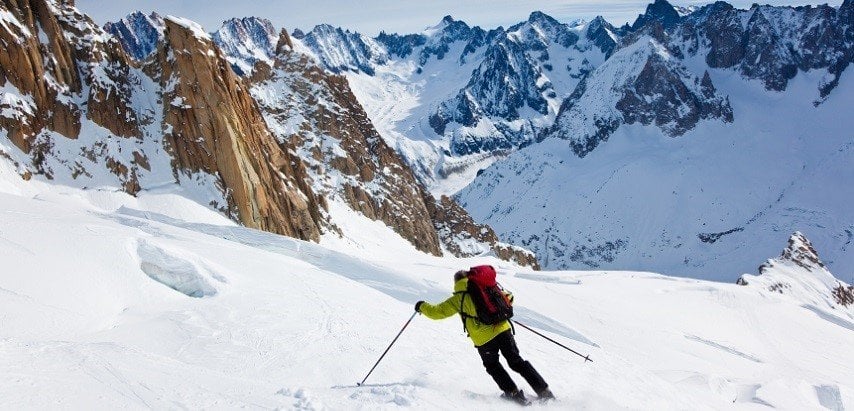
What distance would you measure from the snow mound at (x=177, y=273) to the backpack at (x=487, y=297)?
8.29 m

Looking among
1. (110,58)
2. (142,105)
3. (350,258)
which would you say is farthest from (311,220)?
(350,258)

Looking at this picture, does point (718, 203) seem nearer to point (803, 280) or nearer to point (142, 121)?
point (803, 280)

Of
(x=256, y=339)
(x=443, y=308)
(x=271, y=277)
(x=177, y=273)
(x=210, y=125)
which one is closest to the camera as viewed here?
(x=443, y=308)

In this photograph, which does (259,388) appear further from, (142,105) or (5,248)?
(142,105)

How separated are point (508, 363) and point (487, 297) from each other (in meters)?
1.11

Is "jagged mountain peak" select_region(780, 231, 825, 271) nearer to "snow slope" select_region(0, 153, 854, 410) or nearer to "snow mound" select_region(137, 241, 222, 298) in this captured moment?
"snow slope" select_region(0, 153, 854, 410)

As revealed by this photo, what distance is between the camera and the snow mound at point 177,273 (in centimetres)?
1375

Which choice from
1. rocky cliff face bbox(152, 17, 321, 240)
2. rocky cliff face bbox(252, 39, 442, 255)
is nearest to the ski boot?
rocky cliff face bbox(152, 17, 321, 240)

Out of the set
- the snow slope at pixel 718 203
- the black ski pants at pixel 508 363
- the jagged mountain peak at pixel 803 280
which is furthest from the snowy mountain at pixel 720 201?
the black ski pants at pixel 508 363

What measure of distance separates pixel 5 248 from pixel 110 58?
44549mm

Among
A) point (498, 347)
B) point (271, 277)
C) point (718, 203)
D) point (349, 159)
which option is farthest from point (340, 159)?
point (718, 203)

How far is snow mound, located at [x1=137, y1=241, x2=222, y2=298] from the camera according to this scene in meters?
13.8

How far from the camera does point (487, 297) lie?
7805 millimetres

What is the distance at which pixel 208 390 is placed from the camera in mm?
7137
